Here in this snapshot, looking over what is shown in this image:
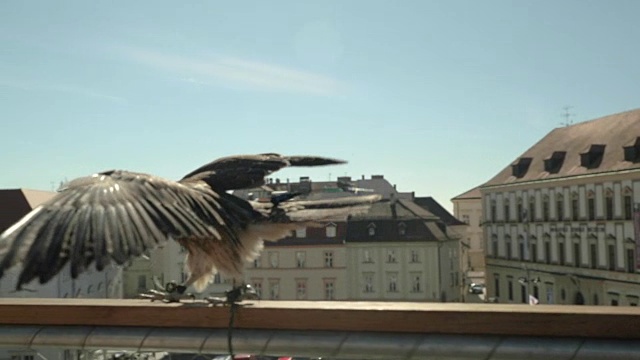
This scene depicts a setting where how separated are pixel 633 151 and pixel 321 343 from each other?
28.9 m

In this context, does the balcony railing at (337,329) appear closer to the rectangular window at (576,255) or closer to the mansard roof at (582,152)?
the mansard roof at (582,152)

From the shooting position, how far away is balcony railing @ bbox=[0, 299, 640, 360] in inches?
82.7

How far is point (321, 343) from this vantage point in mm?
2328

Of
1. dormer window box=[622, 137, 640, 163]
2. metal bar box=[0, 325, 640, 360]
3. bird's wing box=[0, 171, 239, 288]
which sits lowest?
metal bar box=[0, 325, 640, 360]

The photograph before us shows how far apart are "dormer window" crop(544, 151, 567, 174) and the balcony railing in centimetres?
3487

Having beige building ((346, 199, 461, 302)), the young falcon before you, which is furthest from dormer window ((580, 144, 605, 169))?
the young falcon

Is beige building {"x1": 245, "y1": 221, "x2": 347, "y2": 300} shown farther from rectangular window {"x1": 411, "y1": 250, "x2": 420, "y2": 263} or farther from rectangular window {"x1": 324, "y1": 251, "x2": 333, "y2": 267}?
rectangular window {"x1": 411, "y1": 250, "x2": 420, "y2": 263}

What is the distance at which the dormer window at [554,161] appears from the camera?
116 feet

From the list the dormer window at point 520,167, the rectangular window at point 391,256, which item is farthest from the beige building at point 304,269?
the dormer window at point 520,167

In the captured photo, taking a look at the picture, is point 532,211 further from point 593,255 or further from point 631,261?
point 631,261

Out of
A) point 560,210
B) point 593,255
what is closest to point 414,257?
point 560,210

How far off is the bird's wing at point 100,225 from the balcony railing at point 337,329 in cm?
33

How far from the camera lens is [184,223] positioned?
259cm

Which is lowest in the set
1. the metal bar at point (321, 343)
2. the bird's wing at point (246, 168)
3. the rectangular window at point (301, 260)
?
the rectangular window at point (301, 260)
